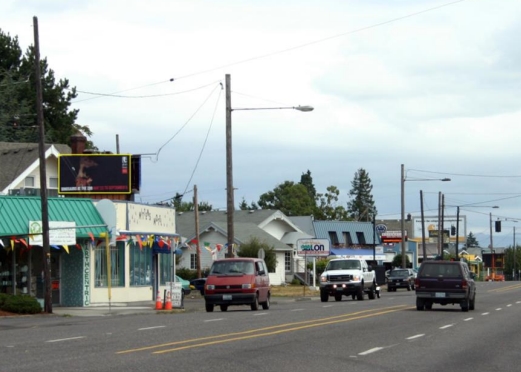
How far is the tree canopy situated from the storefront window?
71.3ft

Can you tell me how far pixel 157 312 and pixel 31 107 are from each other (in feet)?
122

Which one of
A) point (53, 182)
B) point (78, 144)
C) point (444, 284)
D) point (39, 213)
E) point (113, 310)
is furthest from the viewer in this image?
point (53, 182)

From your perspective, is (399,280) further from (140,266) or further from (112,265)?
(112,265)

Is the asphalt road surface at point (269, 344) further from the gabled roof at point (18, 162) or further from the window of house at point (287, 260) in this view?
the window of house at point (287, 260)

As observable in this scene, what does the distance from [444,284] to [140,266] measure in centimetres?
1705

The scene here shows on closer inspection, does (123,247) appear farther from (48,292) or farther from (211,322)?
(211,322)

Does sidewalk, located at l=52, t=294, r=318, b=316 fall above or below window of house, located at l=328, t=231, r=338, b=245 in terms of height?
below

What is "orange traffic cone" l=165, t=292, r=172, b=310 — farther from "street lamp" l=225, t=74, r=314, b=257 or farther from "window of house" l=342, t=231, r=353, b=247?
"window of house" l=342, t=231, r=353, b=247

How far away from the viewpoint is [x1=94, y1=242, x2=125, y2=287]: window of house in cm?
4109

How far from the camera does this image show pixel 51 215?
38.5 metres

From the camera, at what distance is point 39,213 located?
124ft

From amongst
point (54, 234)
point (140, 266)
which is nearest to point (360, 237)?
point (140, 266)

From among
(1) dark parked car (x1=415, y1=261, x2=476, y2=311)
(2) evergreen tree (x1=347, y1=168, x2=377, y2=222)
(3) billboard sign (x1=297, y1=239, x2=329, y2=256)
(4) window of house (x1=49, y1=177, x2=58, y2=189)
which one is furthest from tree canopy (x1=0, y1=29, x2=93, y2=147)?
(2) evergreen tree (x1=347, y1=168, x2=377, y2=222)

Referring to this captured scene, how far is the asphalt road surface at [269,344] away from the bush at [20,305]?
10.9ft
